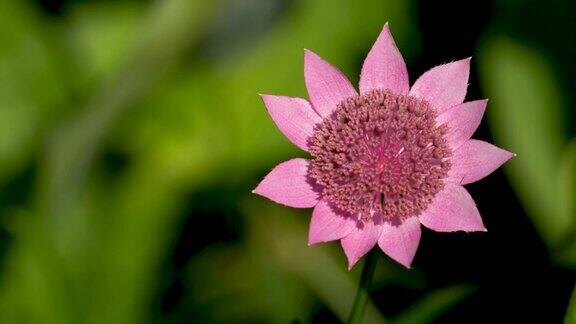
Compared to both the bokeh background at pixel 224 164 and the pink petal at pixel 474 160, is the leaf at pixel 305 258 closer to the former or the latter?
the bokeh background at pixel 224 164

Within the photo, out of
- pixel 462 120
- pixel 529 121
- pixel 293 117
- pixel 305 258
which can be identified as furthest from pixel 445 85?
pixel 305 258

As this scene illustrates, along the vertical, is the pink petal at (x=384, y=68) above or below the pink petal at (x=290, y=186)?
above

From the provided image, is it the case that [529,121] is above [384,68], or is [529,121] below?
below

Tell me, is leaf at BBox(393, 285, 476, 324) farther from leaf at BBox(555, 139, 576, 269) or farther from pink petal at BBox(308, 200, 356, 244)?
pink petal at BBox(308, 200, 356, 244)

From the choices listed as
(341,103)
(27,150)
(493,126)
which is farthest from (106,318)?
(493,126)

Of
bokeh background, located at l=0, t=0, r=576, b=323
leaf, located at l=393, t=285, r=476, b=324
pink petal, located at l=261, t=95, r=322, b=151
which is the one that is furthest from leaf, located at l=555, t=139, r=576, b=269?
pink petal, located at l=261, t=95, r=322, b=151

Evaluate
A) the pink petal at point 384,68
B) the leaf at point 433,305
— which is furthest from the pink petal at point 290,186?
the leaf at point 433,305

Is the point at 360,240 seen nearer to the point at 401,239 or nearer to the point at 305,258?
the point at 401,239
